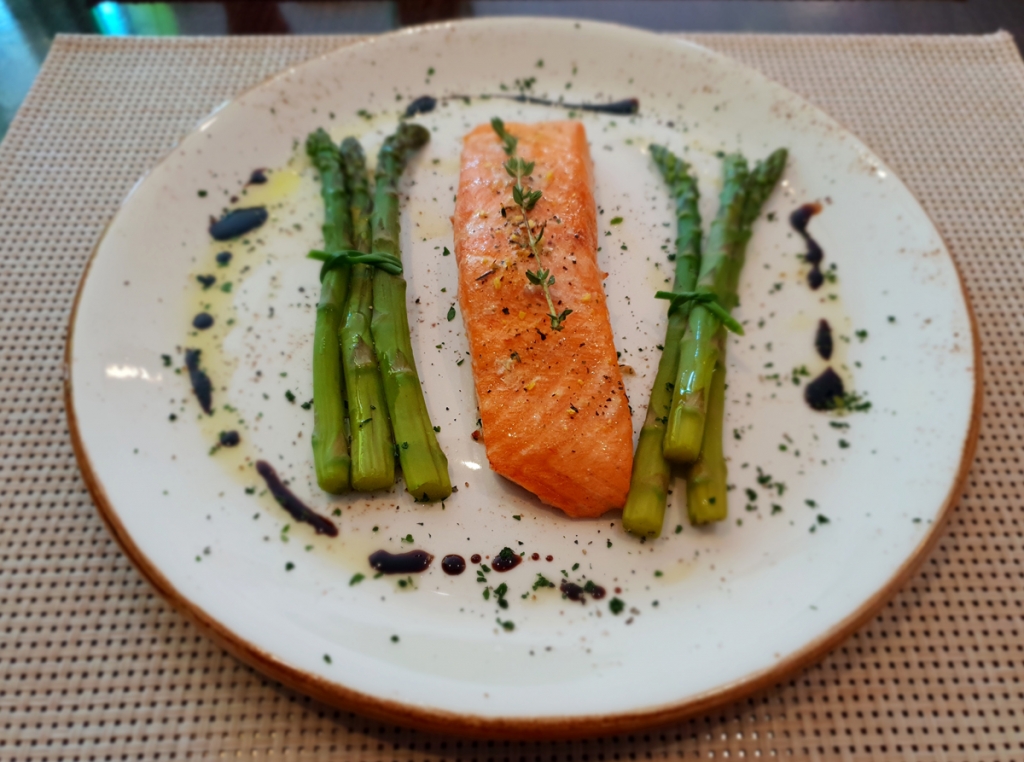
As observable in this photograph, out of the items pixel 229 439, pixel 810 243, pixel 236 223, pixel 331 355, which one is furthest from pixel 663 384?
pixel 236 223

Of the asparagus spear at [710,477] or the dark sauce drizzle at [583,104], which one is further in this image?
the dark sauce drizzle at [583,104]

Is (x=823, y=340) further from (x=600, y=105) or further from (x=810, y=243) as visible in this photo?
(x=600, y=105)

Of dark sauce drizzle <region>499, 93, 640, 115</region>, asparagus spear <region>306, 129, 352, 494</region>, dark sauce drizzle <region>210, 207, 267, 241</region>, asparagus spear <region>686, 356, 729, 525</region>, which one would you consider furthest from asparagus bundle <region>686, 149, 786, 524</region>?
dark sauce drizzle <region>210, 207, 267, 241</region>

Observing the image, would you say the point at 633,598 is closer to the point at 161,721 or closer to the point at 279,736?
A: the point at 279,736

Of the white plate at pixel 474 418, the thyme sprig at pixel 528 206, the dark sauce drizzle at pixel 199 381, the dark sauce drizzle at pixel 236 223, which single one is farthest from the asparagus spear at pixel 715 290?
the dark sauce drizzle at pixel 236 223

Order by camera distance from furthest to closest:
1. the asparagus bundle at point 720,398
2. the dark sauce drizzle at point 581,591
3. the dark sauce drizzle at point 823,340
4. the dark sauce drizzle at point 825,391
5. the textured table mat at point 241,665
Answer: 1. the dark sauce drizzle at point 823,340
2. the dark sauce drizzle at point 825,391
3. the asparagus bundle at point 720,398
4. the dark sauce drizzle at point 581,591
5. the textured table mat at point 241,665

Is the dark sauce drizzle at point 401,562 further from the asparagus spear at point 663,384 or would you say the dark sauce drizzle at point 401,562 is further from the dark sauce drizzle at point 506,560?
the asparagus spear at point 663,384

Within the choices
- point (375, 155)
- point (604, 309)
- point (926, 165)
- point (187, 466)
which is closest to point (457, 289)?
point (604, 309)

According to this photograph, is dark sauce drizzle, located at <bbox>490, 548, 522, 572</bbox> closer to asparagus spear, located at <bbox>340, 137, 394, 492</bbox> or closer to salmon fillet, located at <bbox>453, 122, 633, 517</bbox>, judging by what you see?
salmon fillet, located at <bbox>453, 122, 633, 517</bbox>
